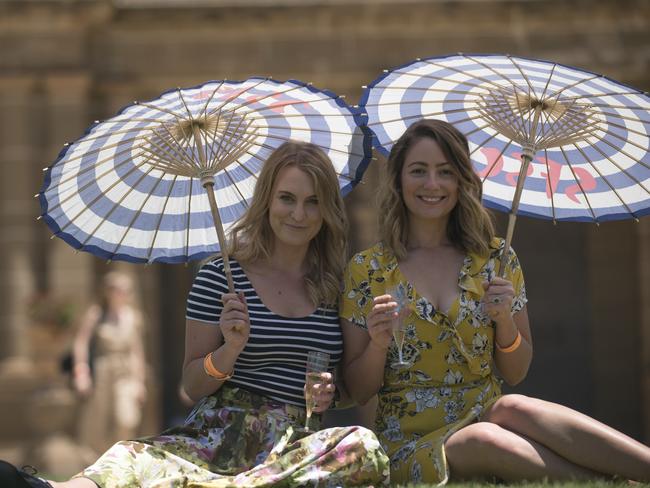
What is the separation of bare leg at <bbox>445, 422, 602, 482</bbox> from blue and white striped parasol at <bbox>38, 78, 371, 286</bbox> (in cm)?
115

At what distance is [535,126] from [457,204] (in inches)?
16.5

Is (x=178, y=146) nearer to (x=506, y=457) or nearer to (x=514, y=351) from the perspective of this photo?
(x=514, y=351)

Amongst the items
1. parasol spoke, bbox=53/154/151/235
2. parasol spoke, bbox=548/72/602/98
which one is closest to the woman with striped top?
parasol spoke, bbox=53/154/151/235

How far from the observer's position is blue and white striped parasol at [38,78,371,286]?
495 cm

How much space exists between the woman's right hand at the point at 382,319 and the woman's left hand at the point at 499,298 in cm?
37

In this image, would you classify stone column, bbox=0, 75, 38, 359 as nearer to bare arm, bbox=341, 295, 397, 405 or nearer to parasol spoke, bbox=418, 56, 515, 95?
parasol spoke, bbox=418, 56, 515, 95

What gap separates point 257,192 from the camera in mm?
4867

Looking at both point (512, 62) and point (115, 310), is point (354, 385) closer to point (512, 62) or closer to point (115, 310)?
point (512, 62)

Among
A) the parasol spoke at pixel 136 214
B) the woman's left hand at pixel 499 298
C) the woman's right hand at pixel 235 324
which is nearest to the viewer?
the woman's right hand at pixel 235 324

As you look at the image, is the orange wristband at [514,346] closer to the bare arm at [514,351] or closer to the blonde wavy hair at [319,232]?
the bare arm at [514,351]

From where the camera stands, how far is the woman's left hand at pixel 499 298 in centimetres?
459

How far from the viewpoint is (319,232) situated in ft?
16.3

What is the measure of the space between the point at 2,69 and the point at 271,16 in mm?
2602

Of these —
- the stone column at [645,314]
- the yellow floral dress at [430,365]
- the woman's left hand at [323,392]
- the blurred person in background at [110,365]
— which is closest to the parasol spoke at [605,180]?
the yellow floral dress at [430,365]
